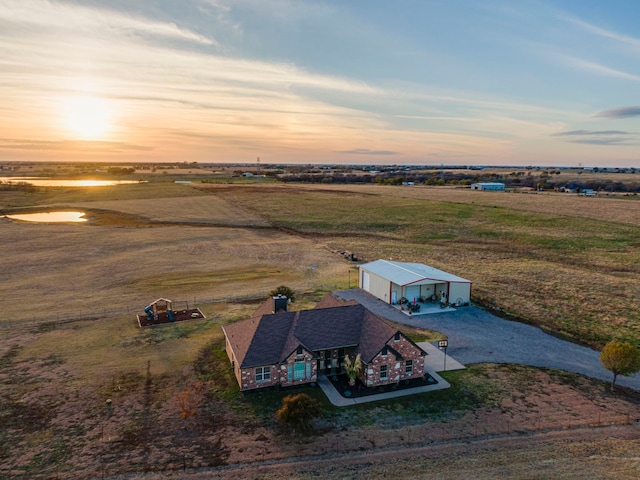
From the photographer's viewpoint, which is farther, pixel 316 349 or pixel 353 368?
pixel 316 349

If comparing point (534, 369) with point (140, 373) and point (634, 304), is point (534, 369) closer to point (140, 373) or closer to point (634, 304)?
point (634, 304)

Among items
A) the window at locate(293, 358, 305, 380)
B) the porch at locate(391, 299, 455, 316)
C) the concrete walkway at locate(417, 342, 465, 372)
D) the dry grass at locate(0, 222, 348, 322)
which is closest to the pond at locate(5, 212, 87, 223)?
the dry grass at locate(0, 222, 348, 322)

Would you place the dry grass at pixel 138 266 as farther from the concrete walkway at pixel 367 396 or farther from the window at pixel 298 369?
the concrete walkway at pixel 367 396

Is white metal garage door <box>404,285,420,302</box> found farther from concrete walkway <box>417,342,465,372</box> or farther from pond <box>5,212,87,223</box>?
pond <box>5,212,87,223</box>

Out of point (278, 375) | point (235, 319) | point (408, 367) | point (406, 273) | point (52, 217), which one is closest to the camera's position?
point (278, 375)

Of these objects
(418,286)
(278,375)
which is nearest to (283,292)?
(418,286)

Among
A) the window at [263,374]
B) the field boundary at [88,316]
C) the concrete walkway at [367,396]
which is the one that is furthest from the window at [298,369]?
the field boundary at [88,316]

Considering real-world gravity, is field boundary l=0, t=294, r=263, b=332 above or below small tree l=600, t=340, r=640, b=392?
below

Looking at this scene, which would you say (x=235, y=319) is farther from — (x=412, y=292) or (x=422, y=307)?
(x=422, y=307)
